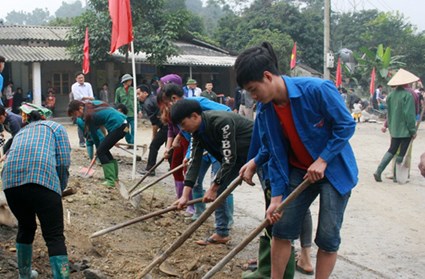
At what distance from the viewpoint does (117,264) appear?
4086 millimetres

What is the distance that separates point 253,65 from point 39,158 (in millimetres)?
1561

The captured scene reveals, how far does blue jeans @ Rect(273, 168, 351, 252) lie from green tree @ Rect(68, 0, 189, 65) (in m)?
16.3

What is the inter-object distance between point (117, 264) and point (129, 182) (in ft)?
12.0

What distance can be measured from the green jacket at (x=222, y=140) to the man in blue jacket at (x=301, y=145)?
80 cm

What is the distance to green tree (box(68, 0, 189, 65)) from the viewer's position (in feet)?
61.2

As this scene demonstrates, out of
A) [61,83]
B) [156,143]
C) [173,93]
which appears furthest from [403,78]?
[61,83]

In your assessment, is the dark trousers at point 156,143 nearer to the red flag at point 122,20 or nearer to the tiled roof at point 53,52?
the red flag at point 122,20

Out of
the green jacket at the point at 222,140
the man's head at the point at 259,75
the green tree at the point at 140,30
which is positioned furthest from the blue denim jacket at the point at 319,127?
the green tree at the point at 140,30

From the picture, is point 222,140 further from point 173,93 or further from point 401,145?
point 401,145

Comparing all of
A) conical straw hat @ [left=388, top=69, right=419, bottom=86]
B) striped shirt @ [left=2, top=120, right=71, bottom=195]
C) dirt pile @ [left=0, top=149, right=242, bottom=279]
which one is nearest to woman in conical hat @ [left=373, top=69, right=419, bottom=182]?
conical straw hat @ [left=388, top=69, right=419, bottom=86]

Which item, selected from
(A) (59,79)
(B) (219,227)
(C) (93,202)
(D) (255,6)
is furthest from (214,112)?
(D) (255,6)

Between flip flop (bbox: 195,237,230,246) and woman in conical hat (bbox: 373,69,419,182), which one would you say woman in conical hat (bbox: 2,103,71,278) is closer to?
flip flop (bbox: 195,237,230,246)

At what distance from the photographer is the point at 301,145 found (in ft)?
10.1

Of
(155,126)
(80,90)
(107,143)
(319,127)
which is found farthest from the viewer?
(80,90)
